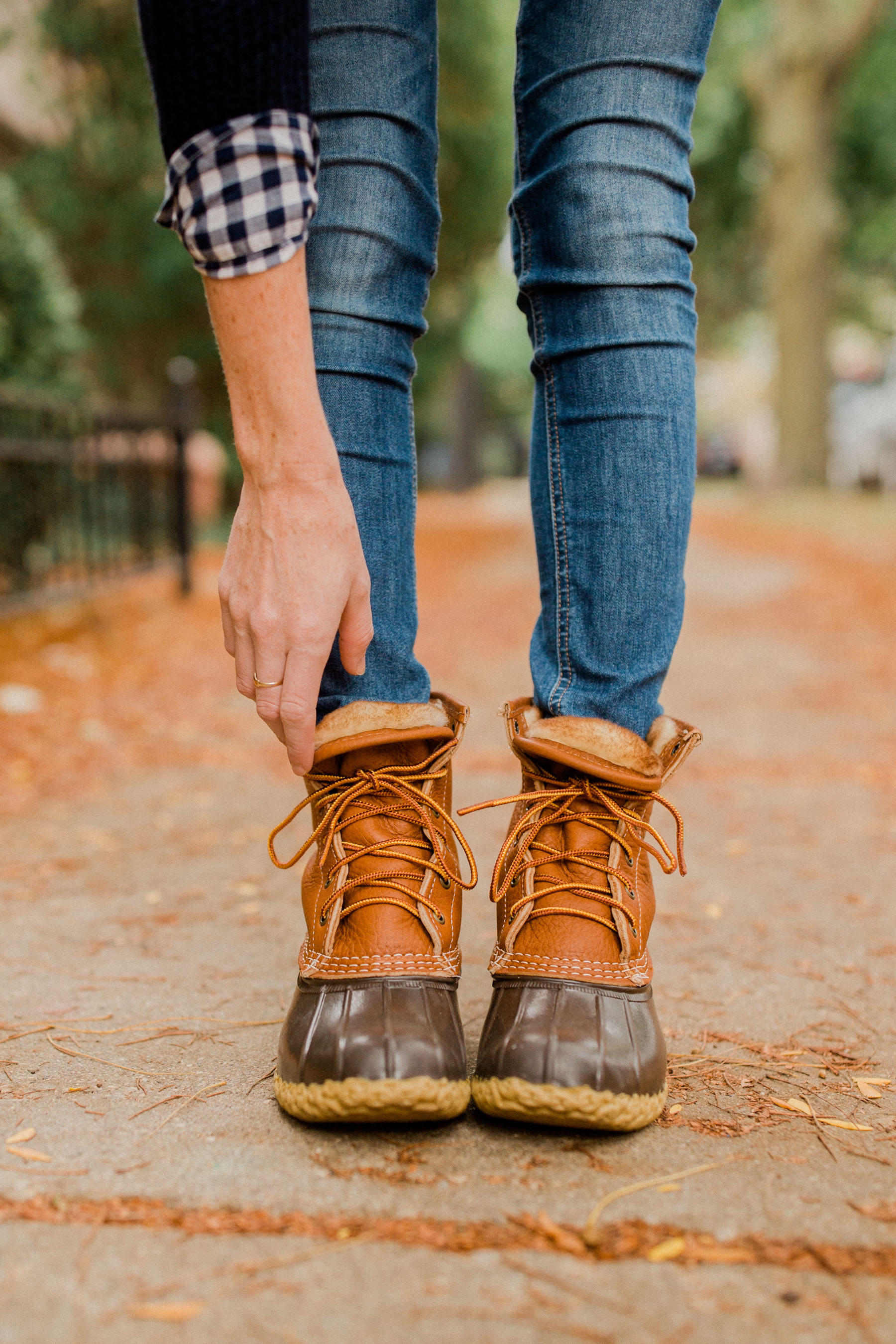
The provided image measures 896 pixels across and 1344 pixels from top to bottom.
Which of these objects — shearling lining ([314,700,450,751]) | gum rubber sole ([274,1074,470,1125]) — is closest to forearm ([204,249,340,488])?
shearling lining ([314,700,450,751])

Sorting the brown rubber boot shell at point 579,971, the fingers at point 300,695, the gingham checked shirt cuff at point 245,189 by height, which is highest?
the gingham checked shirt cuff at point 245,189

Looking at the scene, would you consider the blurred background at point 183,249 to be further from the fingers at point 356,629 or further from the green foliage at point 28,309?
the fingers at point 356,629

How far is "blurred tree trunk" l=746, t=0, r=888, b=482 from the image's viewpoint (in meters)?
10.9

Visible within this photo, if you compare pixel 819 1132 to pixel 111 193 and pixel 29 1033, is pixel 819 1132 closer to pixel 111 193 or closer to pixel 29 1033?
pixel 29 1033

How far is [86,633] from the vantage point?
4.21 m

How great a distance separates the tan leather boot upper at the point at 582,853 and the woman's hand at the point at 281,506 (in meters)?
0.26

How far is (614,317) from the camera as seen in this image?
1.08 meters

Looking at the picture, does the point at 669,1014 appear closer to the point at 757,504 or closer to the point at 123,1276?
the point at 123,1276

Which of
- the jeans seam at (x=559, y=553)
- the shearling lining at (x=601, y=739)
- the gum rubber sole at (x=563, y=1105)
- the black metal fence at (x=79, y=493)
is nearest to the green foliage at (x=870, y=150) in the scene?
the black metal fence at (x=79, y=493)

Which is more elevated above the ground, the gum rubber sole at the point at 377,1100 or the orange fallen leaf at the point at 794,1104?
the gum rubber sole at the point at 377,1100

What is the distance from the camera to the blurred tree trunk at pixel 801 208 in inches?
428

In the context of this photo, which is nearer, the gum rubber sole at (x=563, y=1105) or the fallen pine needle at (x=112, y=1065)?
the gum rubber sole at (x=563, y=1105)

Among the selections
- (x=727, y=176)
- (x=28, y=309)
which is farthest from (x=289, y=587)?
(x=727, y=176)

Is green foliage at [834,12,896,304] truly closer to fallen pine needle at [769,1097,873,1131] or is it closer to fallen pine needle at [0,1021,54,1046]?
fallen pine needle at [769,1097,873,1131]
